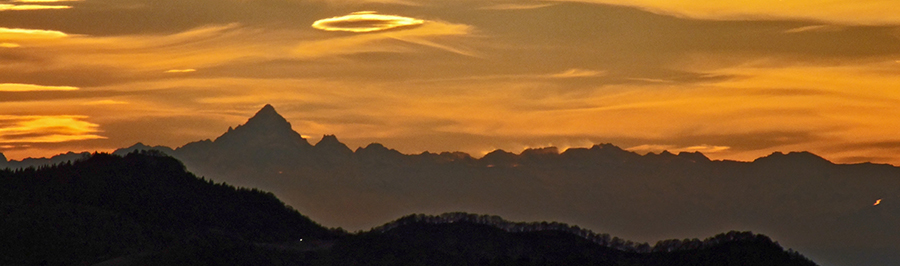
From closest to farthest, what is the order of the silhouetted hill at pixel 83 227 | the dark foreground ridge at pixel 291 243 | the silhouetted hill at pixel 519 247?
the dark foreground ridge at pixel 291 243 → the silhouetted hill at pixel 83 227 → the silhouetted hill at pixel 519 247

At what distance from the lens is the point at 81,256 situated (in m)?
161

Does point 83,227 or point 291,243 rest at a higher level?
point 83,227

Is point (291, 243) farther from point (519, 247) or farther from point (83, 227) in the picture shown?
point (519, 247)

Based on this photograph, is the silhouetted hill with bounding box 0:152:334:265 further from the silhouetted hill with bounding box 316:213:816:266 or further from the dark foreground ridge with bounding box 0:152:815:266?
A: the silhouetted hill with bounding box 316:213:816:266

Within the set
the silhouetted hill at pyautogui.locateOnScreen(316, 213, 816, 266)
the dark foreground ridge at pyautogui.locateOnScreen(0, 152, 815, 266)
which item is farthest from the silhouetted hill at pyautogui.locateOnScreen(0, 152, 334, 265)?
the silhouetted hill at pyautogui.locateOnScreen(316, 213, 816, 266)

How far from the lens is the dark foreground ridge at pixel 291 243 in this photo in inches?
6147

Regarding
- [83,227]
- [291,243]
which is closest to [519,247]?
[291,243]

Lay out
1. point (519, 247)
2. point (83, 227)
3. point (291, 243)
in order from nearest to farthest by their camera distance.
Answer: point (83, 227)
point (519, 247)
point (291, 243)

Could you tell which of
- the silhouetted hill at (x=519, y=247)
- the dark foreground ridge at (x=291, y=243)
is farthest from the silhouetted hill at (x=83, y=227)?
the silhouetted hill at (x=519, y=247)

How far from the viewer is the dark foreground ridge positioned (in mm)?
156125

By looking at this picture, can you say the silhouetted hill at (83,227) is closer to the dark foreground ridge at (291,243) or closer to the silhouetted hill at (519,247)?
the dark foreground ridge at (291,243)

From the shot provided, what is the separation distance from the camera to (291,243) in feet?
620

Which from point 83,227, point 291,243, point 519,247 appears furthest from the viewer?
point 291,243

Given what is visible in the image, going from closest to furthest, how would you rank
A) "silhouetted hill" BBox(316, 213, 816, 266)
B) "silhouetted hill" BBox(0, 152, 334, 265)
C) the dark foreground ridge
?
1. the dark foreground ridge
2. "silhouetted hill" BBox(0, 152, 334, 265)
3. "silhouetted hill" BBox(316, 213, 816, 266)
